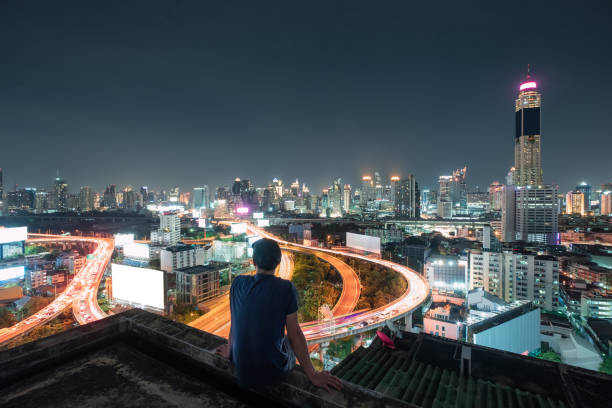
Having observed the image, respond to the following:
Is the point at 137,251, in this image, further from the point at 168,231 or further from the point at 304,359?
the point at 304,359

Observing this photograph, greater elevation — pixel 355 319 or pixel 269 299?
pixel 269 299

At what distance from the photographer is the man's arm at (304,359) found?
903 millimetres

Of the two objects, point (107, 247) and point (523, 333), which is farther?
point (107, 247)

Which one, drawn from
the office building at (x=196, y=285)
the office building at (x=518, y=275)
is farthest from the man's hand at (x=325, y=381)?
the office building at (x=518, y=275)

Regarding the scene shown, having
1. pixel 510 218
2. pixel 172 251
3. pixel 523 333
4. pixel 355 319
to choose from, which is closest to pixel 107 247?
pixel 172 251

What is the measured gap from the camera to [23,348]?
1.18 meters

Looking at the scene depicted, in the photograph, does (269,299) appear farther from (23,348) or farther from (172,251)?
(172,251)

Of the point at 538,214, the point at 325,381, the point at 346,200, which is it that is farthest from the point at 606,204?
the point at 325,381

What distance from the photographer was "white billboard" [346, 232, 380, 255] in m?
21.5

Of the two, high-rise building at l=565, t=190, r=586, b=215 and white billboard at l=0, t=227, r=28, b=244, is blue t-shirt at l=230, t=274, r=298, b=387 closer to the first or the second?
white billboard at l=0, t=227, r=28, b=244

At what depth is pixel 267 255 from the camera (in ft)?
3.32

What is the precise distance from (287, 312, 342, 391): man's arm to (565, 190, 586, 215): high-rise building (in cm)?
7262

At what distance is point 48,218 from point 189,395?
6164cm

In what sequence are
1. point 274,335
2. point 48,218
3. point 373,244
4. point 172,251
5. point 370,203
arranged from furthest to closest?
point 370,203 → point 48,218 → point 373,244 → point 172,251 → point 274,335
